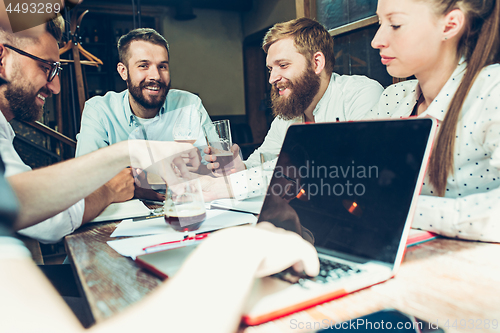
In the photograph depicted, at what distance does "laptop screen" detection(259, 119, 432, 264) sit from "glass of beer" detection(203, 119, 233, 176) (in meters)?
0.63

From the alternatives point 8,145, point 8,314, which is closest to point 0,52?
point 8,145

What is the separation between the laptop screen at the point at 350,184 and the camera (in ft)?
1.69

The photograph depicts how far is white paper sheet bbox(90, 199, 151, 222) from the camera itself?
0.98 m

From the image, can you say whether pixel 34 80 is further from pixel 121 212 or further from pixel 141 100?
pixel 141 100

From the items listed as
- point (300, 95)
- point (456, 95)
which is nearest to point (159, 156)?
point (456, 95)

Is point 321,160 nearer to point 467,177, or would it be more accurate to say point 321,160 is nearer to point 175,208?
point 175,208

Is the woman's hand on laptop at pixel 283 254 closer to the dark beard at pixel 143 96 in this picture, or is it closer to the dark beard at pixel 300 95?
the dark beard at pixel 300 95

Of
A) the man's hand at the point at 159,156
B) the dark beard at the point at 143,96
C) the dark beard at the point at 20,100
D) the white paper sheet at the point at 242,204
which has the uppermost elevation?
the dark beard at the point at 143,96

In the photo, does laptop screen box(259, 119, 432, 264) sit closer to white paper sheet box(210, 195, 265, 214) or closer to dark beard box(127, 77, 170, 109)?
white paper sheet box(210, 195, 265, 214)

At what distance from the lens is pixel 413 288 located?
0.45 meters

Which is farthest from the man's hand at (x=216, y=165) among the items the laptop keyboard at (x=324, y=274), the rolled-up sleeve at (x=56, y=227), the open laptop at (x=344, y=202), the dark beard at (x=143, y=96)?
the dark beard at (x=143, y=96)

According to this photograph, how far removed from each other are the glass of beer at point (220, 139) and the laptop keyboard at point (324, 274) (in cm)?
87

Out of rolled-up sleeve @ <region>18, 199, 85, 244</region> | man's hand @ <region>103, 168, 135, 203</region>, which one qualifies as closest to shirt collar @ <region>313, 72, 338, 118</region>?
man's hand @ <region>103, 168, 135, 203</region>

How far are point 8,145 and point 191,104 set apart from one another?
197 centimetres
